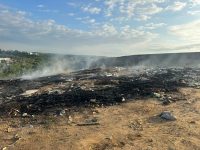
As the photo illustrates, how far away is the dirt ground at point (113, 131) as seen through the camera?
305 inches

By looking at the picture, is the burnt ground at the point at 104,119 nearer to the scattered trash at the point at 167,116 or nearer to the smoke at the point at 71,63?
the scattered trash at the point at 167,116

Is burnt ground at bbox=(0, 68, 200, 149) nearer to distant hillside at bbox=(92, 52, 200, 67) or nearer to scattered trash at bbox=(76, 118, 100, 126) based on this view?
scattered trash at bbox=(76, 118, 100, 126)

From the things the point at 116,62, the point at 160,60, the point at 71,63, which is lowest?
the point at 71,63

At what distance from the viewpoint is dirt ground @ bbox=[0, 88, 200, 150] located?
7734mm

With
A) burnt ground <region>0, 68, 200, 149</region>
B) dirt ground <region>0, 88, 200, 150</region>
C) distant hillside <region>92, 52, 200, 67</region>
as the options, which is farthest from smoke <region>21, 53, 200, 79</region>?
dirt ground <region>0, 88, 200, 150</region>

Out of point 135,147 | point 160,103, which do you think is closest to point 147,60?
point 160,103

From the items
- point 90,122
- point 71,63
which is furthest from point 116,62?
point 90,122

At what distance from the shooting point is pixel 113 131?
8.63m

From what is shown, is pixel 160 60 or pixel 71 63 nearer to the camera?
pixel 160 60

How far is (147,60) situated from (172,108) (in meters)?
23.2

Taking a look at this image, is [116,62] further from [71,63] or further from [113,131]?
[113,131]

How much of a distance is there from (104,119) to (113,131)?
3.72ft

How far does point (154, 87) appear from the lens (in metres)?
14.4

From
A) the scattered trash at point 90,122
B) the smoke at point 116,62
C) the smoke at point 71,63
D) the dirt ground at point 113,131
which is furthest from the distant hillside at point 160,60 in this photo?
the scattered trash at point 90,122
